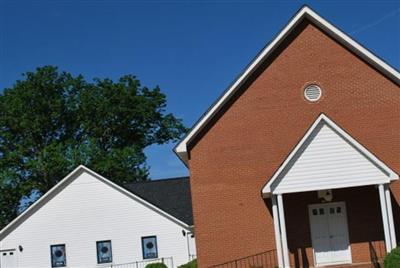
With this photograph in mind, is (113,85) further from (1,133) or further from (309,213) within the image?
(309,213)

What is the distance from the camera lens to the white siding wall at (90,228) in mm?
34219

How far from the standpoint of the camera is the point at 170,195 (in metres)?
38.1

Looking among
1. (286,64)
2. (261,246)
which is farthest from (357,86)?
(261,246)

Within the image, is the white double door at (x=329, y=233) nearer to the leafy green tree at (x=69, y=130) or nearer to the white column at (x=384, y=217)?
the white column at (x=384, y=217)

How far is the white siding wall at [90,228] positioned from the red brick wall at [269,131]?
462 inches

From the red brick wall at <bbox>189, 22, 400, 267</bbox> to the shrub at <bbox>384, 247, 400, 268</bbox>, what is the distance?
13.0ft

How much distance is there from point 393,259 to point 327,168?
361cm

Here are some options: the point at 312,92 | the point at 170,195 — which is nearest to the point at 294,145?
the point at 312,92

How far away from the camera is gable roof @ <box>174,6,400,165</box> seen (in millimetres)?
22516

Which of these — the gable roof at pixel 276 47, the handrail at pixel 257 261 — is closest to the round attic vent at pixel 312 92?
the gable roof at pixel 276 47

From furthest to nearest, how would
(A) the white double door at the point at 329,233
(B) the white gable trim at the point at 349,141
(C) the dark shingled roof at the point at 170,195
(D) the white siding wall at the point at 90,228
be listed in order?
(C) the dark shingled roof at the point at 170,195 < (D) the white siding wall at the point at 90,228 < (A) the white double door at the point at 329,233 < (B) the white gable trim at the point at 349,141

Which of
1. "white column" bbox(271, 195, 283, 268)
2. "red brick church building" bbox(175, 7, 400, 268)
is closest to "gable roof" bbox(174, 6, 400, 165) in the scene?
"red brick church building" bbox(175, 7, 400, 268)

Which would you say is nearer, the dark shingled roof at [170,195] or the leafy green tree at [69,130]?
the dark shingled roof at [170,195]

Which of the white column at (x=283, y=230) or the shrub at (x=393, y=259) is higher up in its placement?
the white column at (x=283, y=230)
